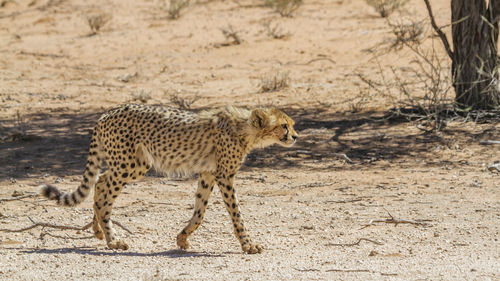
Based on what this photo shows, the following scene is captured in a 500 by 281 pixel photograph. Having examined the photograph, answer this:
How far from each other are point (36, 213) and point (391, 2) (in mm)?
11526

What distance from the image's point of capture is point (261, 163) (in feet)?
29.5

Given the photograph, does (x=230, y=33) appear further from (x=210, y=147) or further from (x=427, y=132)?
(x=210, y=147)

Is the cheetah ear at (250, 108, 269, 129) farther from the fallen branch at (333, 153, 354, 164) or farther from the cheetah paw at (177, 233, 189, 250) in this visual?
the fallen branch at (333, 153, 354, 164)

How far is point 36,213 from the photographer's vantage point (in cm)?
704

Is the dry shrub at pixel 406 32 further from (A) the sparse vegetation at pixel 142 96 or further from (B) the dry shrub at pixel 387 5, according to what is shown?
(A) the sparse vegetation at pixel 142 96

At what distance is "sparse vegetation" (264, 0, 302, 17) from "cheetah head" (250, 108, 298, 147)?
12.2 meters

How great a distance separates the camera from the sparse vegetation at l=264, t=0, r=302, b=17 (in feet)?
58.7

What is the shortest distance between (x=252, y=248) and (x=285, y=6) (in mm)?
12817

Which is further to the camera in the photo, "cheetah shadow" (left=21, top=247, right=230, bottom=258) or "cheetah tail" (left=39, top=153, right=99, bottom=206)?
"cheetah tail" (left=39, top=153, right=99, bottom=206)

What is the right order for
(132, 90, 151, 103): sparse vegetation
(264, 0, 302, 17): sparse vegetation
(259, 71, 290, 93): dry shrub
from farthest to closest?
(264, 0, 302, 17): sparse vegetation
(259, 71, 290, 93): dry shrub
(132, 90, 151, 103): sparse vegetation

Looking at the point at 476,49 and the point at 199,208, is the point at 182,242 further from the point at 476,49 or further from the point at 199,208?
the point at 476,49

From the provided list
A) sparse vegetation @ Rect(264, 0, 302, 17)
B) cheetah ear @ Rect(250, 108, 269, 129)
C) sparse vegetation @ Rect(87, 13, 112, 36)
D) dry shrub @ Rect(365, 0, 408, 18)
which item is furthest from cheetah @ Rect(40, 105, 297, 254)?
sparse vegetation @ Rect(264, 0, 302, 17)

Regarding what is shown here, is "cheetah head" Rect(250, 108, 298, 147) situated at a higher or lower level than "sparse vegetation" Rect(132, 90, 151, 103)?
higher

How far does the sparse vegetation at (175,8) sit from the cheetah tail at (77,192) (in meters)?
12.5
